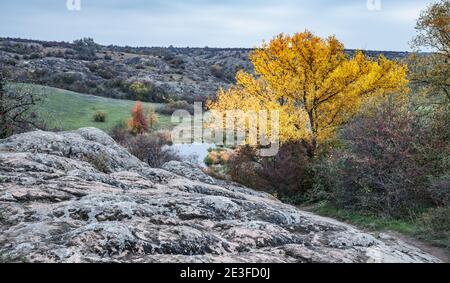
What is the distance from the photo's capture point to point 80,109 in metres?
46.4

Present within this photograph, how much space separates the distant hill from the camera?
62.0 metres

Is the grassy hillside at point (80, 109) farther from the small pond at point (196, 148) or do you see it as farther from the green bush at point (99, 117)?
the small pond at point (196, 148)

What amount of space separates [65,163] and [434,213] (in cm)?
975

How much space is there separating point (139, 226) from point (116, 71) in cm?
7206

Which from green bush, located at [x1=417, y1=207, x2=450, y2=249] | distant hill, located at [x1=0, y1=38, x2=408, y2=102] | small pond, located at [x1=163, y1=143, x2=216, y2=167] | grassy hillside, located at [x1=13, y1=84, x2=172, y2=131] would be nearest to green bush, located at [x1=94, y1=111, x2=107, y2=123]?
grassy hillside, located at [x1=13, y1=84, x2=172, y2=131]

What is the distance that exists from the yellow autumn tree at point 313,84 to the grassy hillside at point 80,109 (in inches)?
839

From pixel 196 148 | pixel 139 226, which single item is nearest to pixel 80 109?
pixel 196 148

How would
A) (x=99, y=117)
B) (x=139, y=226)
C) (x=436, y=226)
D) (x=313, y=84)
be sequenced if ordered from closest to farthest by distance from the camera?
(x=139, y=226) → (x=436, y=226) → (x=313, y=84) → (x=99, y=117)

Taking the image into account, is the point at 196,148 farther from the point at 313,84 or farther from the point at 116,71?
the point at 116,71

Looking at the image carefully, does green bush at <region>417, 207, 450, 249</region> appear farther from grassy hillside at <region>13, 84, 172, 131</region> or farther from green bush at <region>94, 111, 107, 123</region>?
green bush at <region>94, 111, 107, 123</region>

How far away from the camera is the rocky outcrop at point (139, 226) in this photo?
5.39 meters

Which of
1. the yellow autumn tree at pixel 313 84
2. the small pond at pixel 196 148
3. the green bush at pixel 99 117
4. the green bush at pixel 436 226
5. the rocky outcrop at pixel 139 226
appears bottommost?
the small pond at pixel 196 148

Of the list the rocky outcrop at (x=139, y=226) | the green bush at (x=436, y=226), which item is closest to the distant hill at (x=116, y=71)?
the green bush at (x=436, y=226)
